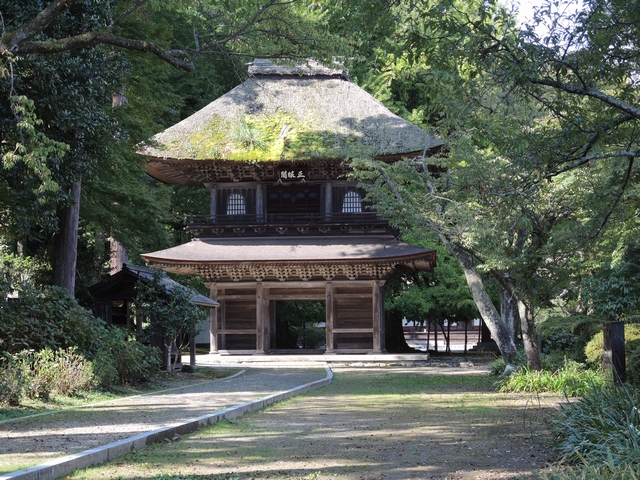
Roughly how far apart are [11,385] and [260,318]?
1746 centimetres

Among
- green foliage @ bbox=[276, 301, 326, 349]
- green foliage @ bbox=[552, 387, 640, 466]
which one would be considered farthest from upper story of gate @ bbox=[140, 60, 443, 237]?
green foliage @ bbox=[552, 387, 640, 466]

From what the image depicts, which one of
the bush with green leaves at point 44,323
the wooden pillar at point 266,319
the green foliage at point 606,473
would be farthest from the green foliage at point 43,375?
the wooden pillar at point 266,319

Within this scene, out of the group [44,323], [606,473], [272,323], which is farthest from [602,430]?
[272,323]

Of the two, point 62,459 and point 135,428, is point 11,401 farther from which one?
point 62,459

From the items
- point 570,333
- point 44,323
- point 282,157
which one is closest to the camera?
point 44,323

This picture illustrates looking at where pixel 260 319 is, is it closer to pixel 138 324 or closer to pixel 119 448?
pixel 138 324

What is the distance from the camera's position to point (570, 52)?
8.80 m

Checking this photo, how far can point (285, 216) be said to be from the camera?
28.2m

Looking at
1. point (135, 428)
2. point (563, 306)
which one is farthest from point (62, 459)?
point (563, 306)

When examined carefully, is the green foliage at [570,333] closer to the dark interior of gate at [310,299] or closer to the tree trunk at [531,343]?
the tree trunk at [531,343]

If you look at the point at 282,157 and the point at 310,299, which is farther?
the point at 310,299

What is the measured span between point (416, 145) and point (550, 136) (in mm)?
17425

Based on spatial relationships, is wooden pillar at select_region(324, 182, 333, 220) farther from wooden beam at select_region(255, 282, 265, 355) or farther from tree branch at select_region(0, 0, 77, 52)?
tree branch at select_region(0, 0, 77, 52)

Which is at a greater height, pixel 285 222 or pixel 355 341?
pixel 285 222
